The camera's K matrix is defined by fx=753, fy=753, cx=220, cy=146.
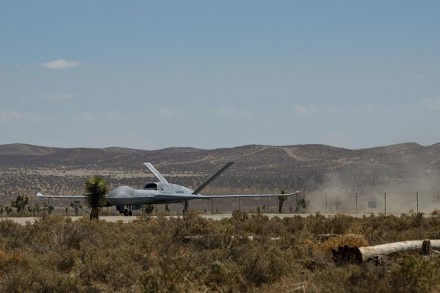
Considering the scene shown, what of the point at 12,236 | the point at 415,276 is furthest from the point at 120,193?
the point at 415,276

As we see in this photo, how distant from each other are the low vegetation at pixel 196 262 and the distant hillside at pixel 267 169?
5697 centimetres

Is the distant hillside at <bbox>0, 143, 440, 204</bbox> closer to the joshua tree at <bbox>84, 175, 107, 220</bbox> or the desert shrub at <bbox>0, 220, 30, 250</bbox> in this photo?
the joshua tree at <bbox>84, 175, 107, 220</bbox>

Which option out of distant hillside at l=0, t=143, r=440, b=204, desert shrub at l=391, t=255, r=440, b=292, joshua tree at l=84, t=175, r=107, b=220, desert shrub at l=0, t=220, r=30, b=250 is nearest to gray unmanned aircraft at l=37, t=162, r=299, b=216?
joshua tree at l=84, t=175, r=107, b=220

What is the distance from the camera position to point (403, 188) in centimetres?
10250

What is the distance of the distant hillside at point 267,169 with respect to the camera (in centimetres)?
10919

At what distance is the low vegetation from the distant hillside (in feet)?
187

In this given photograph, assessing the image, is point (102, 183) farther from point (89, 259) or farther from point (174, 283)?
point (174, 283)

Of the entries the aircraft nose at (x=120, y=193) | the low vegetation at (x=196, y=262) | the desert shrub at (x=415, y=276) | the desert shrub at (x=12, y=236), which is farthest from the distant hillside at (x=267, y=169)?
the desert shrub at (x=415, y=276)

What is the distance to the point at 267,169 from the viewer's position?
147375 millimetres

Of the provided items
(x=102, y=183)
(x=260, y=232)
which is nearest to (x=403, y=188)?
(x=102, y=183)

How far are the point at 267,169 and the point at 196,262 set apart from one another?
132 m

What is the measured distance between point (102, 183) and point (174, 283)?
1304 inches

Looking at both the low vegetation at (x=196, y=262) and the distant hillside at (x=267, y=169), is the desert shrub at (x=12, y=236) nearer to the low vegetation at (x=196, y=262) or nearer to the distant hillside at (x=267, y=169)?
the low vegetation at (x=196, y=262)

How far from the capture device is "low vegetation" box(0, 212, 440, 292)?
43.6ft
